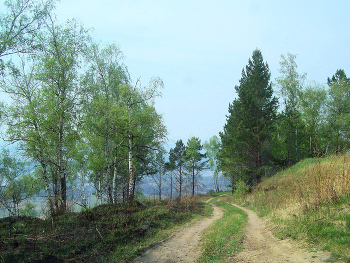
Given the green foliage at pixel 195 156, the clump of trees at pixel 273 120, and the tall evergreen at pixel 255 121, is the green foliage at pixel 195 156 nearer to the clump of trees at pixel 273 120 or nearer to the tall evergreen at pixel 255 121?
the clump of trees at pixel 273 120

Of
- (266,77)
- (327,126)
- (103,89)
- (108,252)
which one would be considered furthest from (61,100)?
(327,126)

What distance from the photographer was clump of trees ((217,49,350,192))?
2412 centimetres

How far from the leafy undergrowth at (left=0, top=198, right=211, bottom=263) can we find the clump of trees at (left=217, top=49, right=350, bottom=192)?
15.8 m

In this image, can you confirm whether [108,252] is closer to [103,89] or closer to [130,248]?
[130,248]

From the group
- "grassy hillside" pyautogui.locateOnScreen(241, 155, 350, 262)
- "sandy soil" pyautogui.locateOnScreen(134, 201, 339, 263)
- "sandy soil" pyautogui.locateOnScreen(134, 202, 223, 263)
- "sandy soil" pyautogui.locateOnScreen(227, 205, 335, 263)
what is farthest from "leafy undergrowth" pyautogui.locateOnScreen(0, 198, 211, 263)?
"grassy hillside" pyautogui.locateOnScreen(241, 155, 350, 262)

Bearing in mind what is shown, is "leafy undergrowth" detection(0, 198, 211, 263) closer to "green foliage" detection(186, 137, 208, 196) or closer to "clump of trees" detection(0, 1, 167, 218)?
"clump of trees" detection(0, 1, 167, 218)

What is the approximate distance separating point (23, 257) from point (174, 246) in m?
4.46

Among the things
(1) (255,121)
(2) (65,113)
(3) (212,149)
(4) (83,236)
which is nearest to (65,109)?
(2) (65,113)

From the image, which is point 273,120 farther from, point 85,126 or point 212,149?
point 212,149

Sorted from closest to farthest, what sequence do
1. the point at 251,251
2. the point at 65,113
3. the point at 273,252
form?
the point at 273,252 → the point at 251,251 → the point at 65,113

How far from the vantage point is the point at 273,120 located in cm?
2488

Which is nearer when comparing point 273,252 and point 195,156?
point 273,252

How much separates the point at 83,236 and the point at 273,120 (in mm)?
22344

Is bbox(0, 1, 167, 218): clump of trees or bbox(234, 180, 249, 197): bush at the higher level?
bbox(0, 1, 167, 218): clump of trees
